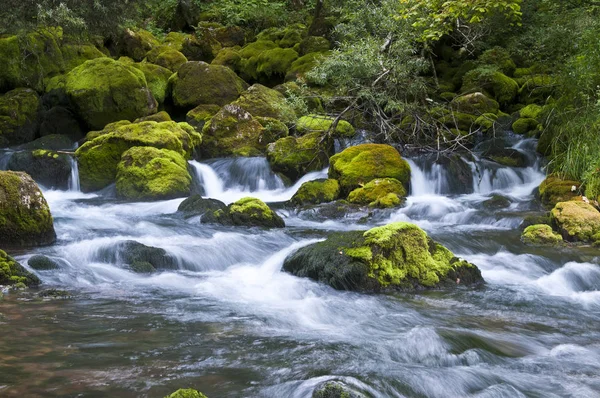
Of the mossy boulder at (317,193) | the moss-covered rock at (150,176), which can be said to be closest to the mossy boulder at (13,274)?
the moss-covered rock at (150,176)

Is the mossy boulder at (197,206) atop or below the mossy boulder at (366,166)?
below

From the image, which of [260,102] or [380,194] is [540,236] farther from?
[260,102]

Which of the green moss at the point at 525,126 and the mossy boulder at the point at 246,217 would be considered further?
the green moss at the point at 525,126

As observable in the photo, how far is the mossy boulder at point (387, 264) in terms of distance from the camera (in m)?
7.09

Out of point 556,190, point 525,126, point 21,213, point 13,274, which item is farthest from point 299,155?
point 13,274

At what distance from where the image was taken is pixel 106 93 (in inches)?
685

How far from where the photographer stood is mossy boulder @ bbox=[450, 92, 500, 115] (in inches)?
731

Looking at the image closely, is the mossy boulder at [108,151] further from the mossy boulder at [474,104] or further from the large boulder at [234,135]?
the mossy boulder at [474,104]

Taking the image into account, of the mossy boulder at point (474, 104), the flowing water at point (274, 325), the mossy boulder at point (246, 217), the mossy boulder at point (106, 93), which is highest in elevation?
the mossy boulder at point (106, 93)

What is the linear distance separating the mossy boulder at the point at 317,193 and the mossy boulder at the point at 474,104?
6990 millimetres

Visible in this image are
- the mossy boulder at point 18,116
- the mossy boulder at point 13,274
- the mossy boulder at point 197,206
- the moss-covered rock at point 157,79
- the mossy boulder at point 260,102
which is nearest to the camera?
the mossy boulder at point 13,274

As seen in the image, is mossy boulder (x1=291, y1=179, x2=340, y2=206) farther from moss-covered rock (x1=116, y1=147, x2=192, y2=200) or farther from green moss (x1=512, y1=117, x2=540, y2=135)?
green moss (x1=512, y1=117, x2=540, y2=135)

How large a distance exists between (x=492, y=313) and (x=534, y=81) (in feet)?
52.9

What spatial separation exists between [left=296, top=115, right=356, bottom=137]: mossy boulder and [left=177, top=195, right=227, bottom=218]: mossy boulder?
4516 millimetres
